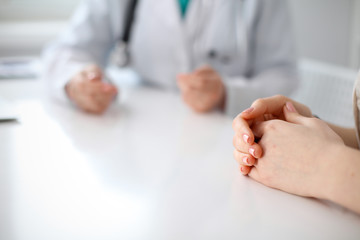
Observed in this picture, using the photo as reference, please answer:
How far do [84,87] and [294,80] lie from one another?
0.35 m

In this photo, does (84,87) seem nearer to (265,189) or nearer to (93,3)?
(93,3)

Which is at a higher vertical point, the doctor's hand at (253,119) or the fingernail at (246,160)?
the doctor's hand at (253,119)

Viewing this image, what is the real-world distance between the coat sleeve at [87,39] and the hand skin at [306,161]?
0.45 meters

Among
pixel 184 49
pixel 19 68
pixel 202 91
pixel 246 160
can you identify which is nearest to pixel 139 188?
pixel 246 160

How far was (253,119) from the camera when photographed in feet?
1.26

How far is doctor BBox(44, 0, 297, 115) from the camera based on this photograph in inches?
25.1

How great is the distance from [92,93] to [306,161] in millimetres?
375

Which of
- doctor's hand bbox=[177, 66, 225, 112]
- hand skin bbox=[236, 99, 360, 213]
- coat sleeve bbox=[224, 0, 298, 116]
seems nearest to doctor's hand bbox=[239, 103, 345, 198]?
hand skin bbox=[236, 99, 360, 213]

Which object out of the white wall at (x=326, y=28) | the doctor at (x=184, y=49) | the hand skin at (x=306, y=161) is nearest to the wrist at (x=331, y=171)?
the hand skin at (x=306, y=161)

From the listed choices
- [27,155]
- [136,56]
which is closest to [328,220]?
[27,155]

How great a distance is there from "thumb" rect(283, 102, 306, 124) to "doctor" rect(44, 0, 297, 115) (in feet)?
0.82

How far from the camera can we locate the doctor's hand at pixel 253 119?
36cm

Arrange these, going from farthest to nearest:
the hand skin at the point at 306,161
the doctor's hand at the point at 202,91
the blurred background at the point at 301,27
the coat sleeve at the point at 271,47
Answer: the blurred background at the point at 301,27, the coat sleeve at the point at 271,47, the doctor's hand at the point at 202,91, the hand skin at the point at 306,161

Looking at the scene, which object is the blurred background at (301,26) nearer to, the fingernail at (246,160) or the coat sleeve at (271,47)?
the coat sleeve at (271,47)
